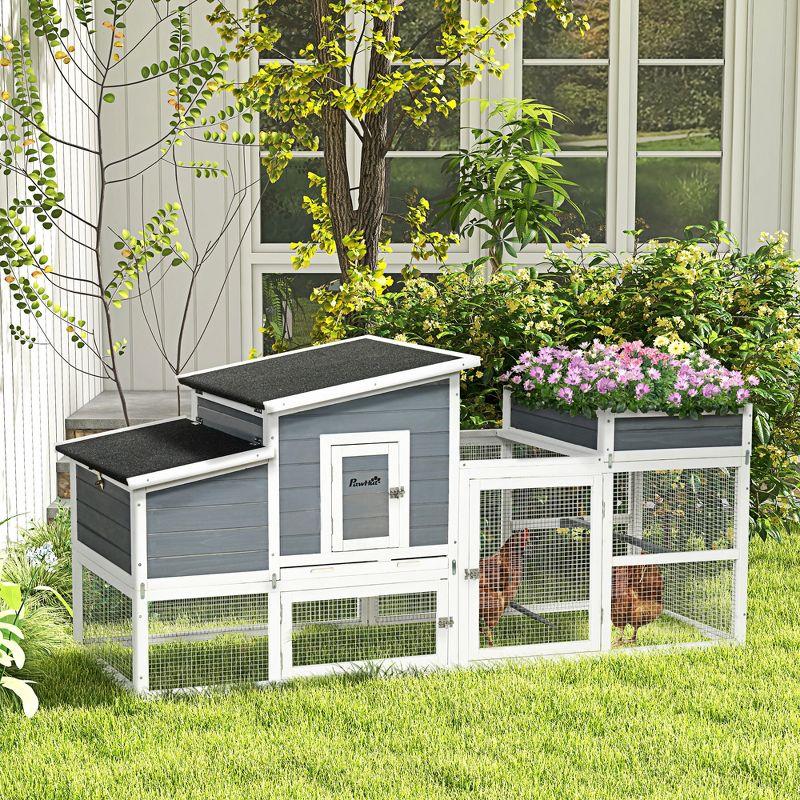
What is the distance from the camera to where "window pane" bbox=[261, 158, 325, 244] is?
256 inches

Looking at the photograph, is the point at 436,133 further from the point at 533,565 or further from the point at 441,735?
the point at 441,735

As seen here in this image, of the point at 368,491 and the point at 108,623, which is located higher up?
the point at 368,491

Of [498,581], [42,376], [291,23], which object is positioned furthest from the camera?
[291,23]

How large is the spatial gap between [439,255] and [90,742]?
9.94 ft

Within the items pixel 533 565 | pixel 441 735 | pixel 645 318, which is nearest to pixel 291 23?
pixel 645 318

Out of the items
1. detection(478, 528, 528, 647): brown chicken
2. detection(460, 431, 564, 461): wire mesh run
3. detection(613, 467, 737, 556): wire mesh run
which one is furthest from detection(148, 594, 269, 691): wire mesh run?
detection(613, 467, 737, 556): wire mesh run

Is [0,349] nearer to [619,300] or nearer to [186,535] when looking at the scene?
[186,535]

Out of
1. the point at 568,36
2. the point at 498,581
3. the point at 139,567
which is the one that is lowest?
the point at 498,581

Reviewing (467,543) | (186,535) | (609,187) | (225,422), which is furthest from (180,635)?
(609,187)

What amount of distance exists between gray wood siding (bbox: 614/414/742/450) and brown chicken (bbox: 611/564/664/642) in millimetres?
428

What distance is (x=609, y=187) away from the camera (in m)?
6.67

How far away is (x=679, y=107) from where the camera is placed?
22.1ft

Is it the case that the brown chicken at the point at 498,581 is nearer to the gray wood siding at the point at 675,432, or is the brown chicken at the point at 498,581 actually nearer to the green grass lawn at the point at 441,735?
the green grass lawn at the point at 441,735

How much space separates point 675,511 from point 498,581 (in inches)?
27.4
